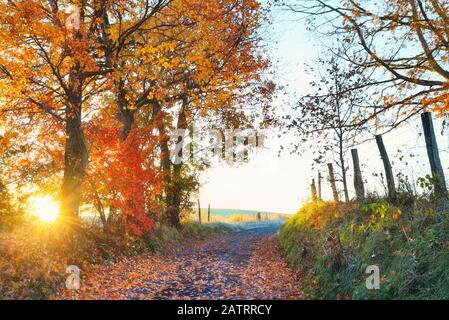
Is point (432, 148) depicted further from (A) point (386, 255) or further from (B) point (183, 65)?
(B) point (183, 65)

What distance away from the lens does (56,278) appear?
953 cm

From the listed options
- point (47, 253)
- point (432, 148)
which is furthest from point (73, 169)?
point (432, 148)

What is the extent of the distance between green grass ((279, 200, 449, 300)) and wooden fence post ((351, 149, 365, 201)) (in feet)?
4.32

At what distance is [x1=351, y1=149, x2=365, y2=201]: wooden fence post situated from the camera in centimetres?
1295

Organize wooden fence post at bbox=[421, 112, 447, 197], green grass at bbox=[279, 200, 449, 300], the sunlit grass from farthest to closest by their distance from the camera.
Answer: the sunlit grass → wooden fence post at bbox=[421, 112, 447, 197] → green grass at bbox=[279, 200, 449, 300]

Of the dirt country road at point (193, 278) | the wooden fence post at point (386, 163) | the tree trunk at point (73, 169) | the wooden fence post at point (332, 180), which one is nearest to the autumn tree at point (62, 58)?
the tree trunk at point (73, 169)

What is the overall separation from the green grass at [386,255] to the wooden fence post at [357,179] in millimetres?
1315

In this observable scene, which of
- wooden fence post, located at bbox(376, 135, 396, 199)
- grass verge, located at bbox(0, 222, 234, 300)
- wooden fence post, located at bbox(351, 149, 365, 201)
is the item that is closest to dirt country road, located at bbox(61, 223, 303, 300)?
grass verge, located at bbox(0, 222, 234, 300)

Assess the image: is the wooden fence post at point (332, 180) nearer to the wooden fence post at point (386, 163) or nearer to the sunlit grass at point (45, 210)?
the wooden fence post at point (386, 163)

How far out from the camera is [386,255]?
7.89 meters

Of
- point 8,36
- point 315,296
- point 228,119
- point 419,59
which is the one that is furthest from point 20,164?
point 419,59

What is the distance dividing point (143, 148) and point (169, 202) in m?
6.42

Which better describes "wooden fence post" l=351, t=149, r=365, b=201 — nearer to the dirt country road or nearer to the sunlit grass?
the dirt country road

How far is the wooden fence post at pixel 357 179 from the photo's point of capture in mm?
12953
